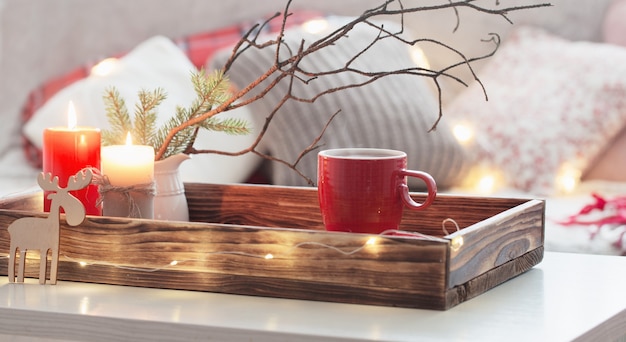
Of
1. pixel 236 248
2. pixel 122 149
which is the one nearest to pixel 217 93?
pixel 122 149

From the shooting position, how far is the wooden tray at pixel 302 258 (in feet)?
2.97

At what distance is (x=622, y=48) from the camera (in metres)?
2.14

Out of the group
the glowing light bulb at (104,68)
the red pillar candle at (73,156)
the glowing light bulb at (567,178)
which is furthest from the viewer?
the glowing light bulb at (104,68)

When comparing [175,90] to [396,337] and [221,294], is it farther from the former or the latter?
[396,337]

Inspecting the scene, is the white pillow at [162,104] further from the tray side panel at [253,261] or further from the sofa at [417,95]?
the tray side panel at [253,261]

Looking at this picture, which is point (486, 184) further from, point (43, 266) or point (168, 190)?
point (43, 266)

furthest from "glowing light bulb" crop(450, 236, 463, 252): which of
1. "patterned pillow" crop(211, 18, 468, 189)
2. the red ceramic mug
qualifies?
"patterned pillow" crop(211, 18, 468, 189)

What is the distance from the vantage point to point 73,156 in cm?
111

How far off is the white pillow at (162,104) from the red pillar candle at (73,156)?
764 mm

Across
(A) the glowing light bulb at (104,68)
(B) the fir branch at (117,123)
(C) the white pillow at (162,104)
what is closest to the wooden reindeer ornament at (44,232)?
(B) the fir branch at (117,123)

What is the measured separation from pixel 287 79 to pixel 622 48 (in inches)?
31.0

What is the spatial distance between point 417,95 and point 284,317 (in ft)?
3.87

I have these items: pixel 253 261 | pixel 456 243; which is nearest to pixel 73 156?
pixel 253 261

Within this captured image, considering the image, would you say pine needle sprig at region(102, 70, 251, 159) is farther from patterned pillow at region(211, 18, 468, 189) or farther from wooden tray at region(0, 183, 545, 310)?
patterned pillow at region(211, 18, 468, 189)
